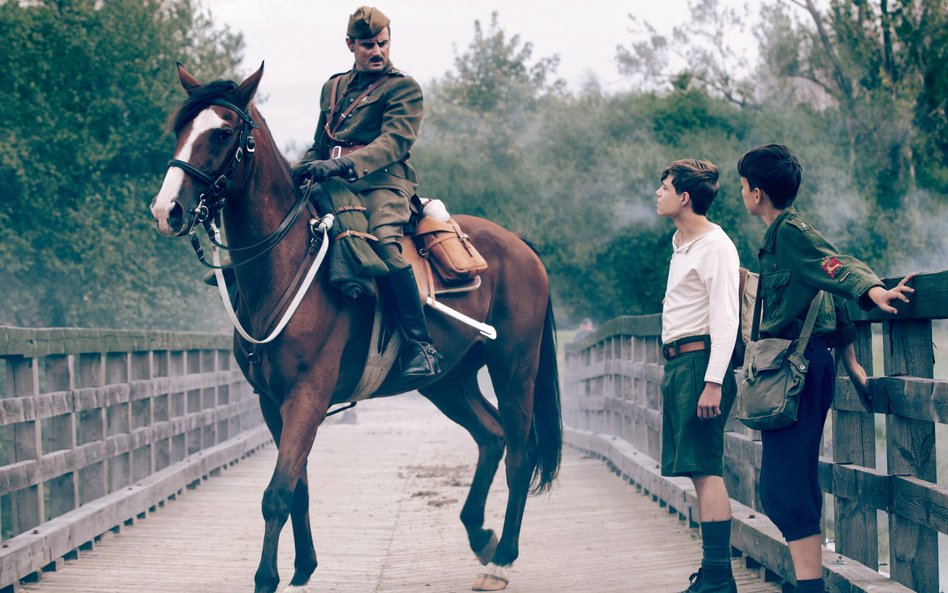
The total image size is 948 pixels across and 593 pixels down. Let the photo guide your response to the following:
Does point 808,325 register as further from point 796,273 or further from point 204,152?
point 204,152

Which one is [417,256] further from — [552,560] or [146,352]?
[146,352]

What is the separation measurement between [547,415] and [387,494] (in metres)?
2.62

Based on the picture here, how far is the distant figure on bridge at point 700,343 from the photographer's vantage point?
14.0ft

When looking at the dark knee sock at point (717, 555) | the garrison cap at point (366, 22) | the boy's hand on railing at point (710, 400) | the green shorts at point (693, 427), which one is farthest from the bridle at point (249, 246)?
the dark knee sock at point (717, 555)

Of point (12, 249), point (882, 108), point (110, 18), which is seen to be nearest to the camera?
point (12, 249)

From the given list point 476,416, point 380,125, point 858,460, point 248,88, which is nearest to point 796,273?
point 858,460

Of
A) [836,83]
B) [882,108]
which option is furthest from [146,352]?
[836,83]

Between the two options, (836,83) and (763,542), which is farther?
(836,83)

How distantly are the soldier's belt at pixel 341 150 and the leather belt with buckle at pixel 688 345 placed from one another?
6.14 feet

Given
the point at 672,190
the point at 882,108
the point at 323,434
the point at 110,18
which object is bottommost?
the point at 323,434

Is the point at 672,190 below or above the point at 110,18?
below

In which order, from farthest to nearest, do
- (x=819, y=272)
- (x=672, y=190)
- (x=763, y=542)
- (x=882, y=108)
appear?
(x=882, y=108), (x=763, y=542), (x=672, y=190), (x=819, y=272)

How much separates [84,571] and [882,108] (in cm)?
3131

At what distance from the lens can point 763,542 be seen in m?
5.05
